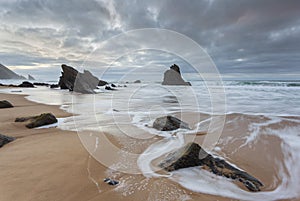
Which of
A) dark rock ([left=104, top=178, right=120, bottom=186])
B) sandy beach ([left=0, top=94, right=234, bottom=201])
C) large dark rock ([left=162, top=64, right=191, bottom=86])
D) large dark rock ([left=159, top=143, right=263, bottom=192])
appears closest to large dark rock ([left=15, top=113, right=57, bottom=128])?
sandy beach ([left=0, top=94, right=234, bottom=201])

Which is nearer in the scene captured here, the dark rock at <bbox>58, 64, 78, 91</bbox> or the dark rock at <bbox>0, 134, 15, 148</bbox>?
the dark rock at <bbox>0, 134, 15, 148</bbox>

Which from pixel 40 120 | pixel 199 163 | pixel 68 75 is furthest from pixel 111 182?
pixel 68 75

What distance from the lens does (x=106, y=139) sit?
3.92m

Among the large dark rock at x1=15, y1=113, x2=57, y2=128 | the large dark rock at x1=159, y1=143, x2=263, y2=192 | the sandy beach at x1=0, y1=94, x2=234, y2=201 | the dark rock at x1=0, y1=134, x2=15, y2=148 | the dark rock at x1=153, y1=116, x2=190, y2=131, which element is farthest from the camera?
the large dark rock at x1=15, y1=113, x2=57, y2=128

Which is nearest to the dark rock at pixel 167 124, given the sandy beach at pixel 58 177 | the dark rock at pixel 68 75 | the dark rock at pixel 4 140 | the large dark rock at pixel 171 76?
the sandy beach at pixel 58 177

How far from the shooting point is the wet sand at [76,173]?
6.61ft

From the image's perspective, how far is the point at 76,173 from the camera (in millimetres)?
2428

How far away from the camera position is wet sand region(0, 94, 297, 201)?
6.61ft

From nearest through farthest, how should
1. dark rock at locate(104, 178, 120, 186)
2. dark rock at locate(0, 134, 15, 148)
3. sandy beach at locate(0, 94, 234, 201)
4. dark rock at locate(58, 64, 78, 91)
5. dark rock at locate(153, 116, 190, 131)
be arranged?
1. sandy beach at locate(0, 94, 234, 201)
2. dark rock at locate(104, 178, 120, 186)
3. dark rock at locate(0, 134, 15, 148)
4. dark rock at locate(153, 116, 190, 131)
5. dark rock at locate(58, 64, 78, 91)

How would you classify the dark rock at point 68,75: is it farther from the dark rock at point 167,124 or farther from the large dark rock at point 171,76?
the dark rock at point 167,124

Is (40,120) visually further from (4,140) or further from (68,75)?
(68,75)

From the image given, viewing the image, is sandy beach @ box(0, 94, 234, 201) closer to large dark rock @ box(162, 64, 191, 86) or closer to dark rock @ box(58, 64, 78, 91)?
large dark rock @ box(162, 64, 191, 86)

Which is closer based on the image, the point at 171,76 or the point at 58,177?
the point at 58,177

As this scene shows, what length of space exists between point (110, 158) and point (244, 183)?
2.05 metres
